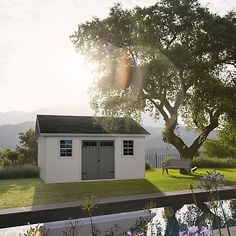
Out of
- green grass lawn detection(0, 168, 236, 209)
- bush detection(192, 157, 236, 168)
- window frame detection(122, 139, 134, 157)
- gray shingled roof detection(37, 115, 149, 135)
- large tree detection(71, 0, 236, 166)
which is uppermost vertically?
large tree detection(71, 0, 236, 166)

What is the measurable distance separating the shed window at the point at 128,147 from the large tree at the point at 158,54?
2398 mm

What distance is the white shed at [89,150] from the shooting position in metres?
23.4

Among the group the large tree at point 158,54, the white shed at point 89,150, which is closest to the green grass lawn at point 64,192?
the white shed at point 89,150

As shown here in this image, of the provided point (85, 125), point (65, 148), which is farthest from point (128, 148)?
point (65, 148)

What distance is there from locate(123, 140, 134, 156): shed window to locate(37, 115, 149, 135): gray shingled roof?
670 millimetres

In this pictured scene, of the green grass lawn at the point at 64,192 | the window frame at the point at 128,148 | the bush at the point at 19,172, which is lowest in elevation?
the bush at the point at 19,172

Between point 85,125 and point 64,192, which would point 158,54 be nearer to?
point 85,125

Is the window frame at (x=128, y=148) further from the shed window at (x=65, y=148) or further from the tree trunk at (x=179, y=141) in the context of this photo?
the tree trunk at (x=179, y=141)

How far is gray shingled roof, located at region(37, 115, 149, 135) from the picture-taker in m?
24.2

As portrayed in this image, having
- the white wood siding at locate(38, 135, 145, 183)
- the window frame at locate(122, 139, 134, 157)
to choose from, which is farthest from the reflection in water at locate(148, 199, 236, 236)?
the window frame at locate(122, 139, 134, 157)

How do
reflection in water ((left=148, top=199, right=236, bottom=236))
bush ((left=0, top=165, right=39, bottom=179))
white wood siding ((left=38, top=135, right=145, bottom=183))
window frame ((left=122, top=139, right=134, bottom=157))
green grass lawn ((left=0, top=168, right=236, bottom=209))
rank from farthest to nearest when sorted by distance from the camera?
bush ((left=0, top=165, right=39, bottom=179))
window frame ((left=122, top=139, right=134, bottom=157))
white wood siding ((left=38, top=135, right=145, bottom=183))
green grass lawn ((left=0, top=168, right=236, bottom=209))
reflection in water ((left=148, top=199, right=236, bottom=236))

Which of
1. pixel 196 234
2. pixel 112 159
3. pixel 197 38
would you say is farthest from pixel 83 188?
pixel 196 234

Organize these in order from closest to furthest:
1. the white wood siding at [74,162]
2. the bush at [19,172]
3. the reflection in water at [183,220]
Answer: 1. the reflection in water at [183,220]
2. the white wood siding at [74,162]
3. the bush at [19,172]

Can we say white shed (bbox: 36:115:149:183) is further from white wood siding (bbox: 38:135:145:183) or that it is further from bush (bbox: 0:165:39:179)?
bush (bbox: 0:165:39:179)
